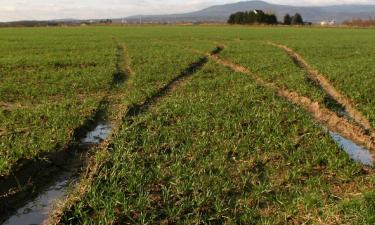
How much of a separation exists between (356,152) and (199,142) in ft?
14.0

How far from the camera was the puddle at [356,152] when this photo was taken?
1151 centimetres

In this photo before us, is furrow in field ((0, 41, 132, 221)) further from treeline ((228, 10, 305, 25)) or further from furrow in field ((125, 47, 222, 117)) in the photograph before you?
treeline ((228, 10, 305, 25))

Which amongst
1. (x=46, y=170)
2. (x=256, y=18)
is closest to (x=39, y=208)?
(x=46, y=170)

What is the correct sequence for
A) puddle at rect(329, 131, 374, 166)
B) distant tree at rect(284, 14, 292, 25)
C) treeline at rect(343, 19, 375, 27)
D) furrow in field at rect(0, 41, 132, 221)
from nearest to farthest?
furrow in field at rect(0, 41, 132, 221) < puddle at rect(329, 131, 374, 166) < treeline at rect(343, 19, 375, 27) < distant tree at rect(284, 14, 292, 25)

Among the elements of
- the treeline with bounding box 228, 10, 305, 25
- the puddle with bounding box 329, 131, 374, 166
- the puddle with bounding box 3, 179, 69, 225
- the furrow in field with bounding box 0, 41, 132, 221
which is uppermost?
the treeline with bounding box 228, 10, 305, 25

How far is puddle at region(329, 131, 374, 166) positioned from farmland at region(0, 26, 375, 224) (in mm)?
304

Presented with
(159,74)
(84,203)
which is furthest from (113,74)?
(84,203)

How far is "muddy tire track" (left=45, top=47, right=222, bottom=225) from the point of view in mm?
8066

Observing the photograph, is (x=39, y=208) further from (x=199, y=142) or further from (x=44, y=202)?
(x=199, y=142)

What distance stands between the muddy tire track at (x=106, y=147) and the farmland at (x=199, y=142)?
4cm

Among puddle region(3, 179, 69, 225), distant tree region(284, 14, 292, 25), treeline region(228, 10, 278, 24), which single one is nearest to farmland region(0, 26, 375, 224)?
puddle region(3, 179, 69, 225)

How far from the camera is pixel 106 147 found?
11148 millimetres

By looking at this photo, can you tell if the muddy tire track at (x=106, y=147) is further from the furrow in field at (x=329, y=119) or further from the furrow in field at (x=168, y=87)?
the furrow in field at (x=329, y=119)

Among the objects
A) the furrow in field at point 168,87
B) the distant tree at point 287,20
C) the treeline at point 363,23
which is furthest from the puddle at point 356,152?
the distant tree at point 287,20
